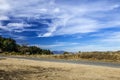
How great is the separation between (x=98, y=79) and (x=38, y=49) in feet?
260

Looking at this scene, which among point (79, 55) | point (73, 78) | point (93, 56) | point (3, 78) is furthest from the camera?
point (79, 55)

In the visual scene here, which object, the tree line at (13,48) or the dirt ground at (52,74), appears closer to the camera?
the dirt ground at (52,74)

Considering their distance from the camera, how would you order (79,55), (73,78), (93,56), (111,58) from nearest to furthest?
(73,78) → (111,58) → (93,56) → (79,55)

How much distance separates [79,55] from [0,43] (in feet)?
154

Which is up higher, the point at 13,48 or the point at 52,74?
the point at 13,48

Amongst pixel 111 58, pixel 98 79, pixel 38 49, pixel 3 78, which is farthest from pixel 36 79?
pixel 38 49

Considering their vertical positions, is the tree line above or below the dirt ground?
above

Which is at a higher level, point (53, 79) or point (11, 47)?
point (11, 47)

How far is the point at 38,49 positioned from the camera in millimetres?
99438

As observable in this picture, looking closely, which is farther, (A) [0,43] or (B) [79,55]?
(A) [0,43]

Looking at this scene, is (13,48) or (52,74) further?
(13,48)

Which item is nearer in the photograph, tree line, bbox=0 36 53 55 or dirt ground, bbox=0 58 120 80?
dirt ground, bbox=0 58 120 80

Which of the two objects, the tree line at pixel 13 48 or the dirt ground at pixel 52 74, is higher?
the tree line at pixel 13 48

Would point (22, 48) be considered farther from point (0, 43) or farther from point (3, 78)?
point (3, 78)
